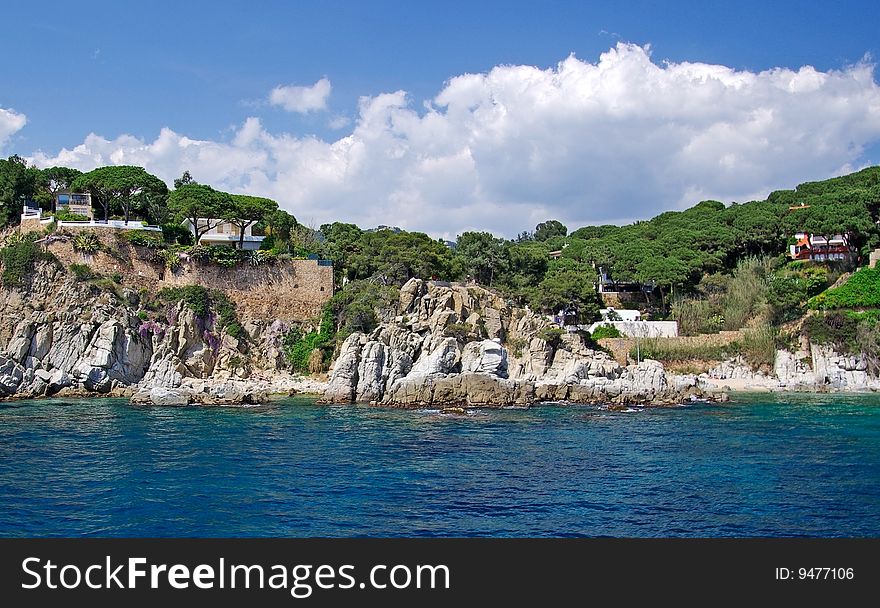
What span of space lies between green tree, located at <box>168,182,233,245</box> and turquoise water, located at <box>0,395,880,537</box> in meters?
14.8

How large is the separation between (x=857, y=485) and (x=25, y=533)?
17.9 m

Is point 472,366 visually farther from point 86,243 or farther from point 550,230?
point 550,230

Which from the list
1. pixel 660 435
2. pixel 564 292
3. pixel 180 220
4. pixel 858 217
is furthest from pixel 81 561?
pixel 858 217

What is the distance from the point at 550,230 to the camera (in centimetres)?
9969

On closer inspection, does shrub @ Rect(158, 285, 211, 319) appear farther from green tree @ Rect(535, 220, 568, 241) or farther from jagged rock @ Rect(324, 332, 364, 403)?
green tree @ Rect(535, 220, 568, 241)

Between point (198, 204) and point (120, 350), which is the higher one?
point (198, 204)

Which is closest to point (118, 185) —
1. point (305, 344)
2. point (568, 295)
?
point (305, 344)

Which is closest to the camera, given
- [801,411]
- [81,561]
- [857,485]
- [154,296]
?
[81,561]

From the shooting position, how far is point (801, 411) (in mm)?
33344

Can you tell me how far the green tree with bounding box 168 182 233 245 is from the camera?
43.7 metres

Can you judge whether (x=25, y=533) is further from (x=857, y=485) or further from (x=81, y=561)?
(x=857, y=485)

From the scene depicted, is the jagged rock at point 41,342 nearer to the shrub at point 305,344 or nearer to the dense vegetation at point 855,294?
the shrub at point 305,344

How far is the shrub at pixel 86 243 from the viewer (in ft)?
137

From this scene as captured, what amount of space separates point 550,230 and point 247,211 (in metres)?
58.5
